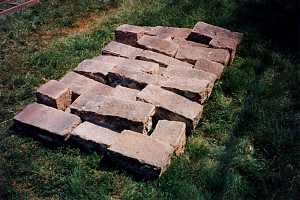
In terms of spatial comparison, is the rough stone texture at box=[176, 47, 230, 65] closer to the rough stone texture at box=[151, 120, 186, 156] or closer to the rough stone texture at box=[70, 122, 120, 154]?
the rough stone texture at box=[151, 120, 186, 156]

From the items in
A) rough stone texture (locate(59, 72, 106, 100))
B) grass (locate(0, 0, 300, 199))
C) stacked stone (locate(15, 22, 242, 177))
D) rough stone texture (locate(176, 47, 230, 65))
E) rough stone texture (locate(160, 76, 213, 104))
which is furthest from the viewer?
rough stone texture (locate(176, 47, 230, 65))

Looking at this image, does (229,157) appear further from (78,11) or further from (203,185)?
(78,11)

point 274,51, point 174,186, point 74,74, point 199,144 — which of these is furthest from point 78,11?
point 174,186

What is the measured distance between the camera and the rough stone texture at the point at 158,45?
242 inches

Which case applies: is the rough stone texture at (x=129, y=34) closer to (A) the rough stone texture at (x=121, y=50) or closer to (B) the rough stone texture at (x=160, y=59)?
(A) the rough stone texture at (x=121, y=50)

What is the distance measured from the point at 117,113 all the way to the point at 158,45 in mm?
1866

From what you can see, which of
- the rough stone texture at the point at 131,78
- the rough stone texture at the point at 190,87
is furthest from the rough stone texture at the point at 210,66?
the rough stone texture at the point at 131,78

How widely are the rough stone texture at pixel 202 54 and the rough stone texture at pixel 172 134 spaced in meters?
1.59

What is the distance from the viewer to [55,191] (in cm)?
414

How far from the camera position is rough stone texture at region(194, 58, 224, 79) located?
19.0 feet

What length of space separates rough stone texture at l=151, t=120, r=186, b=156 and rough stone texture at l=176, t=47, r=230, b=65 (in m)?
1.59

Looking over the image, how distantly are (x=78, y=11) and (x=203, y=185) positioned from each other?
496 centimetres

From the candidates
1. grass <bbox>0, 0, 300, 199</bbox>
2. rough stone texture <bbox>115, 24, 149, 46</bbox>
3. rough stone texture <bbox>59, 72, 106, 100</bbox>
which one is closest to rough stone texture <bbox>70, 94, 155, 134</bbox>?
rough stone texture <bbox>59, 72, 106, 100</bbox>

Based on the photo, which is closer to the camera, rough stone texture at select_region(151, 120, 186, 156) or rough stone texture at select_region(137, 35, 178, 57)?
rough stone texture at select_region(151, 120, 186, 156)
